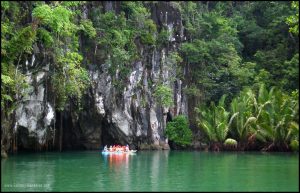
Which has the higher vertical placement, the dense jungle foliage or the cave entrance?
the dense jungle foliage

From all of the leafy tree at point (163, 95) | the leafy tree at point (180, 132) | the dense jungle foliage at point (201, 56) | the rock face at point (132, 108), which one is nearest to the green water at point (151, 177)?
the dense jungle foliage at point (201, 56)

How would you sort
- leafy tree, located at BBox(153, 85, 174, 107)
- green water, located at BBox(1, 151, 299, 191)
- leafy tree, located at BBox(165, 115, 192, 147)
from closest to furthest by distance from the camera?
1. green water, located at BBox(1, 151, 299, 191)
2. leafy tree, located at BBox(153, 85, 174, 107)
3. leafy tree, located at BBox(165, 115, 192, 147)

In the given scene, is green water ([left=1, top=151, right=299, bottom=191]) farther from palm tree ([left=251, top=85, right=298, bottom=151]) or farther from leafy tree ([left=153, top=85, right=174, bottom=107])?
leafy tree ([left=153, top=85, right=174, bottom=107])

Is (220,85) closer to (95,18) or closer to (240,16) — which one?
(240,16)

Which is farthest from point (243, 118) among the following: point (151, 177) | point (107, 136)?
point (151, 177)

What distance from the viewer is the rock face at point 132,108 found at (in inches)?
1110

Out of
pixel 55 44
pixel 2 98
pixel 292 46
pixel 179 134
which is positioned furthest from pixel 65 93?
pixel 292 46

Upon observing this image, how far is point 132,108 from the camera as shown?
29734 millimetres

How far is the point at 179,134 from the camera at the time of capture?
30.5 m

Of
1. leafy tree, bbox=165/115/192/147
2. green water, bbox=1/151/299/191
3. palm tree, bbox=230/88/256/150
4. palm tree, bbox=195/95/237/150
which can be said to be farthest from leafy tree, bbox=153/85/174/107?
green water, bbox=1/151/299/191

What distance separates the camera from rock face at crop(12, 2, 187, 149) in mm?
28203

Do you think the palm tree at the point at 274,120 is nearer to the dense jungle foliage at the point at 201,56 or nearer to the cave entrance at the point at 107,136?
the dense jungle foliage at the point at 201,56

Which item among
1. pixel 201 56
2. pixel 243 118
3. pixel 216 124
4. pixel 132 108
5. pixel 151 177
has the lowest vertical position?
pixel 151 177

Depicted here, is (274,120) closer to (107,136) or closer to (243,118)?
(243,118)
